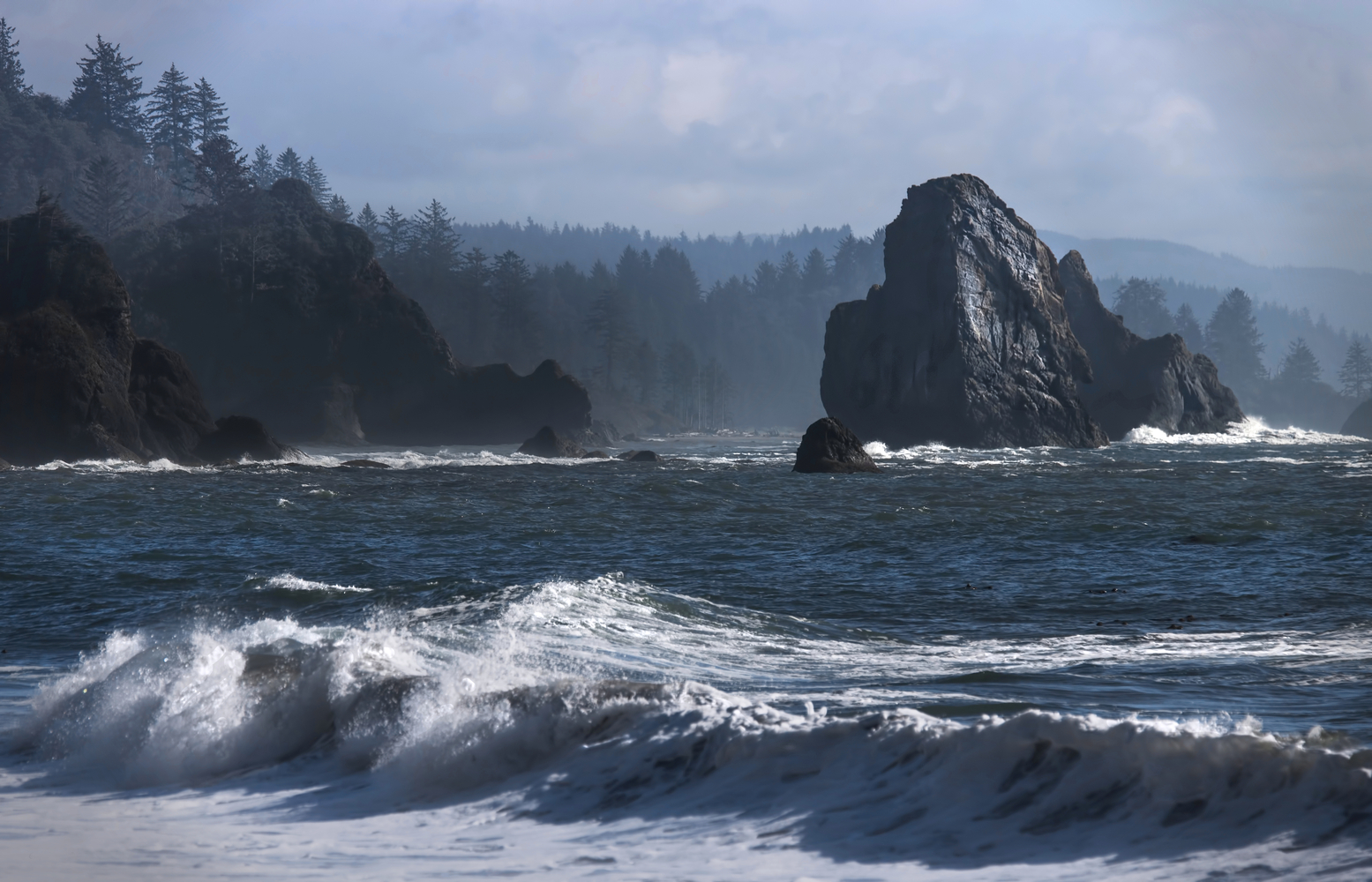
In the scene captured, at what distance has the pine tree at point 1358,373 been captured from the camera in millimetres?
153250

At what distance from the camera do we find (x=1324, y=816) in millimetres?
A: 4766

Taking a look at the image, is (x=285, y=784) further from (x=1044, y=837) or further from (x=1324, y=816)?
(x=1324, y=816)

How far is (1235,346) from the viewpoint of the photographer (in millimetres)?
163875

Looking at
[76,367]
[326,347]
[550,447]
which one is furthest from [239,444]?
[326,347]

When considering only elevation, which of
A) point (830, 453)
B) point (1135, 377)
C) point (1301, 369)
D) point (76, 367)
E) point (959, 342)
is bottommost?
point (830, 453)

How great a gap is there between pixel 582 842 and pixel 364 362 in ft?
240

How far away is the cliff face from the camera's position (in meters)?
42.3

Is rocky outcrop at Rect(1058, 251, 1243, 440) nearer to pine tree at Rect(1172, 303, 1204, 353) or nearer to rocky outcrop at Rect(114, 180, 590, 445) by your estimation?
rocky outcrop at Rect(114, 180, 590, 445)

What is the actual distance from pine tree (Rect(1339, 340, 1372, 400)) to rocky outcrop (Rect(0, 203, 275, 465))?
15801 cm

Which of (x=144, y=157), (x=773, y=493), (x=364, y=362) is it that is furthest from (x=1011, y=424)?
(x=144, y=157)

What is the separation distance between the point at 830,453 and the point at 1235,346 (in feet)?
480

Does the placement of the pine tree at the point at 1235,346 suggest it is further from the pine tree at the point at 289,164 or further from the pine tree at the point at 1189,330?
the pine tree at the point at 289,164

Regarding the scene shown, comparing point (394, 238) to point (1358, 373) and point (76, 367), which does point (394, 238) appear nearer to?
point (76, 367)

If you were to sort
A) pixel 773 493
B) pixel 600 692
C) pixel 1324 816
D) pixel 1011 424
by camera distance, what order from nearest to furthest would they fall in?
1. pixel 1324 816
2. pixel 600 692
3. pixel 773 493
4. pixel 1011 424
